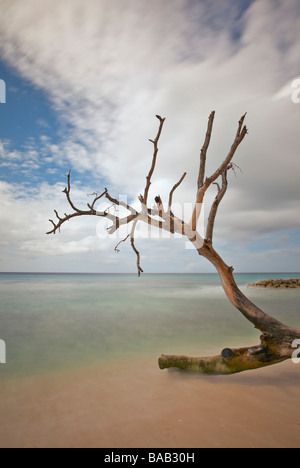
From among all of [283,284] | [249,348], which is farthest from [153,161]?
[283,284]

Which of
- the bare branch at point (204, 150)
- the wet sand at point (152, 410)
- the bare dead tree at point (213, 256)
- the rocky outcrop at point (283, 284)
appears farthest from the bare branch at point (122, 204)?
the rocky outcrop at point (283, 284)

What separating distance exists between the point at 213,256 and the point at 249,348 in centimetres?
162

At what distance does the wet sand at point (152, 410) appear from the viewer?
318cm

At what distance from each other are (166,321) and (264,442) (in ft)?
29.6

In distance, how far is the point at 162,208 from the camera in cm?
482

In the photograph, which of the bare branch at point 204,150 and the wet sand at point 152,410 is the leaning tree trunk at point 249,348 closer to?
the wet sand at point 152,410

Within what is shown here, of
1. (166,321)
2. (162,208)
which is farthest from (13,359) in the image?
(166,321)

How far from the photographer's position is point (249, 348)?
4547 mm

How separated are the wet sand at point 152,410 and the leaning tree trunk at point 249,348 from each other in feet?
0.97

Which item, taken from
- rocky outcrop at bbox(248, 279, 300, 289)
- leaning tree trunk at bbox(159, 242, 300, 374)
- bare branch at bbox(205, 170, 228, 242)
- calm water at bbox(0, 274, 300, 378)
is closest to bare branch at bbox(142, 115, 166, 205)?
bare branch at bbox(205, 170, 228, 242)

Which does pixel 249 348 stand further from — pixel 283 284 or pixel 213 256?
pixel 283 284

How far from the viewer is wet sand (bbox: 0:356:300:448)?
318 centimetres

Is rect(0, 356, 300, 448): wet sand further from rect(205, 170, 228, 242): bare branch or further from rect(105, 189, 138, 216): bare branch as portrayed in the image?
rect(105, 189, 138, 216): bare branch
